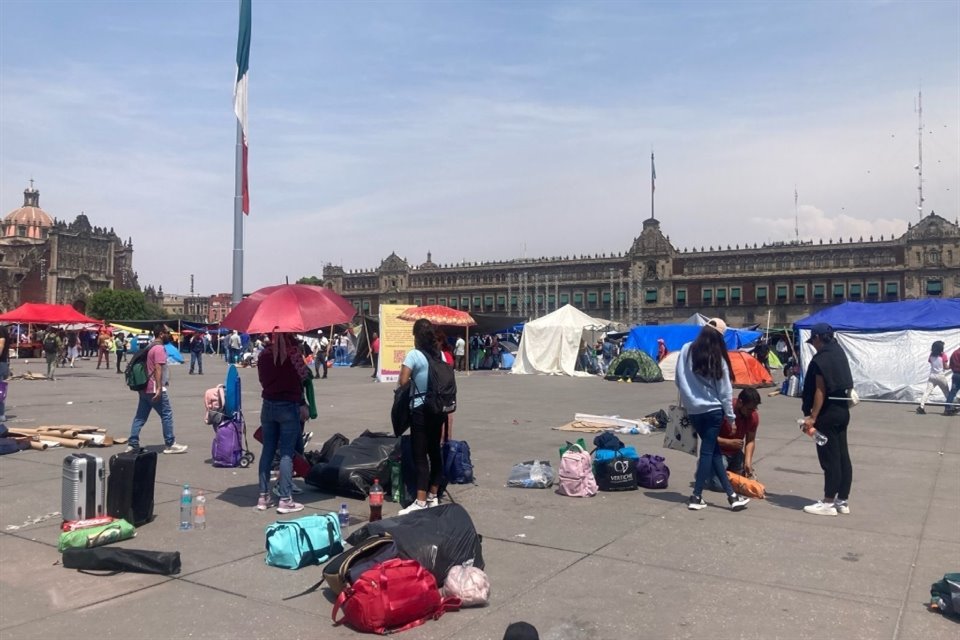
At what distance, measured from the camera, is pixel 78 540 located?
5.08 m

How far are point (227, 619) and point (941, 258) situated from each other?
86.1 m

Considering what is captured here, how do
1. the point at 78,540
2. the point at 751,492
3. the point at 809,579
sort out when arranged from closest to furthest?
1. the point at 809,579
2. the point at 78,540
3. the point at 751,492

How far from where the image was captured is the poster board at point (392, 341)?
23781 mm

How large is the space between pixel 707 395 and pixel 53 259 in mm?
115373

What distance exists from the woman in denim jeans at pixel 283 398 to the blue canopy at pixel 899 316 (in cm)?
1423

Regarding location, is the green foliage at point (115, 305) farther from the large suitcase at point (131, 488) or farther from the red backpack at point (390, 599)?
the red backpack at point (390, 599)

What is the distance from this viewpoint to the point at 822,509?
21.3 ft

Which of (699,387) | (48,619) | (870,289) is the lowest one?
(48,619)

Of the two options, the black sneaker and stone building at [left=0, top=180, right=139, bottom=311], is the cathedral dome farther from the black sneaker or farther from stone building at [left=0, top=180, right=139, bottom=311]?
the black sneaker

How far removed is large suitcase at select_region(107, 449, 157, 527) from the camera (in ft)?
19.1

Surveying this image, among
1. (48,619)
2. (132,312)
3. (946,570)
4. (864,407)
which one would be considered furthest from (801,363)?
(132,312)

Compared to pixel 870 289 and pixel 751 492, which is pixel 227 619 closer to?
pixel 751 492

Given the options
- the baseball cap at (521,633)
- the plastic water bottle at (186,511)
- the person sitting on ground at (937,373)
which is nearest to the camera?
the baseball cap at (521,633)

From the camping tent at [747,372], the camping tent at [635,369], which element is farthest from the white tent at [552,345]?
the camping tent at [747,372]
